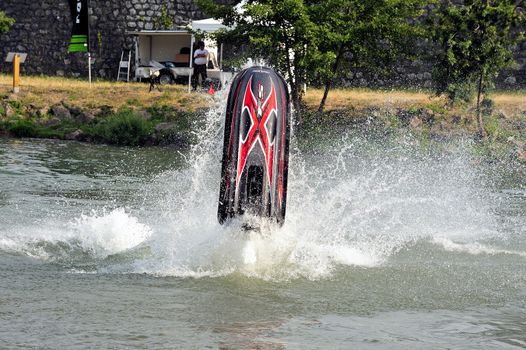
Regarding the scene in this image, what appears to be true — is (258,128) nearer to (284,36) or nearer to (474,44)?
(284,36)

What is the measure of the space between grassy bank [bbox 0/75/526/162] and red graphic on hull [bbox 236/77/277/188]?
14371 mm

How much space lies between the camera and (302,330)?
35.1 feet

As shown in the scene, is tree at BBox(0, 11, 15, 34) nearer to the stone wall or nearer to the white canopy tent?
the stone wall

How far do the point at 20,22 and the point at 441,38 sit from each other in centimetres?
1591

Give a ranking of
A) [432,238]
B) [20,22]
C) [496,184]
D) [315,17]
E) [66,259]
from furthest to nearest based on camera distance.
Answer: [20,22], [315,17], [496,184], [432,238], [66,259]

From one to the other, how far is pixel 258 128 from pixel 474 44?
16.3 m

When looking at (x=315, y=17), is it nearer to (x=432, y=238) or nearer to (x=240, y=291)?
(x=432, y=238)

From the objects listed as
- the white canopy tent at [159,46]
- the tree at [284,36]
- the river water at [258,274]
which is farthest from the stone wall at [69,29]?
the river water at [258,274]

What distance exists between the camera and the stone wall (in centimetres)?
3859

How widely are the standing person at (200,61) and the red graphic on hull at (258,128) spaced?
19.7 meters

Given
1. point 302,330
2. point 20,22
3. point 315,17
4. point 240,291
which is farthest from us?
point 20,22

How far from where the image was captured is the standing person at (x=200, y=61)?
1275 inches

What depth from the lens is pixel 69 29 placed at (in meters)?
39.3

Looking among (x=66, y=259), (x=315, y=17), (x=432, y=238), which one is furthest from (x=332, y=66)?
(x=66, y=259)
